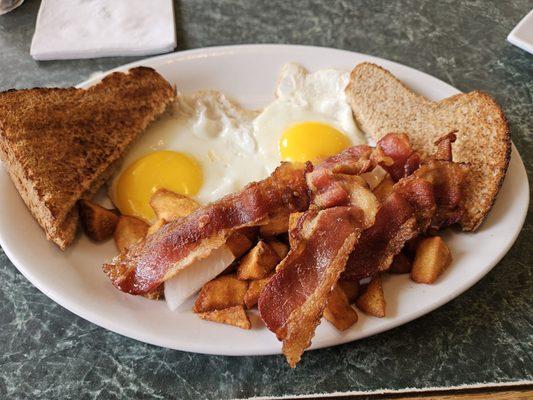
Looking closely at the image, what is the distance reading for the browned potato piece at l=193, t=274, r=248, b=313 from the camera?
6.24ft

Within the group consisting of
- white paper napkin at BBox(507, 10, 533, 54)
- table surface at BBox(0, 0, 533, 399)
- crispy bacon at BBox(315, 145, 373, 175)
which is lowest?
table surface at BBox(0, 0, 533, 399)

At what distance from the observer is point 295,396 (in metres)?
1.84

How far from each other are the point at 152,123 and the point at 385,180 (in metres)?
1.17

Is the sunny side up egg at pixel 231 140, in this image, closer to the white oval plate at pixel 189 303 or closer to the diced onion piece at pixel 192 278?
the white oval plate at pixel 189 303

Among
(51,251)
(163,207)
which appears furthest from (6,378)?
(163,207)

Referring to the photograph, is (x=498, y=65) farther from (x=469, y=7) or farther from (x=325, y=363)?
(x=325, y=363)

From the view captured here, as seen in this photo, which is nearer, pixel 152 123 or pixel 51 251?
pixel 51 251

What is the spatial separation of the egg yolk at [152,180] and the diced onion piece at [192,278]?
0.52m

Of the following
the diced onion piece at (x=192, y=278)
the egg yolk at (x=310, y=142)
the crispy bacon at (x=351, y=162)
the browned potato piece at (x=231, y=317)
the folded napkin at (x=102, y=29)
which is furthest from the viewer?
the folded napkin at (x=102, y=29)

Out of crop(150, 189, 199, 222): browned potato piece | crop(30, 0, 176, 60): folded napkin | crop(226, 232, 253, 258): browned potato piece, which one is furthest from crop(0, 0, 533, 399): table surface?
crop(30, 0, 176, 60): folded napkin

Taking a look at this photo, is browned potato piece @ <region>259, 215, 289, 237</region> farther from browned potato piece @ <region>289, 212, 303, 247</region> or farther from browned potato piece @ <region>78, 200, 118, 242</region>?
browned potato piece @ <region>78, 200, 118, 242</region>

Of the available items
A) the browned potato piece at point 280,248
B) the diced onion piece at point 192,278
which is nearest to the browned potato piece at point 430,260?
the browned potato piece at point 280,248

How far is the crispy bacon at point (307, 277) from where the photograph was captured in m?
1.72

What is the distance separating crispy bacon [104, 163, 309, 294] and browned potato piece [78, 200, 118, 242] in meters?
0.23
